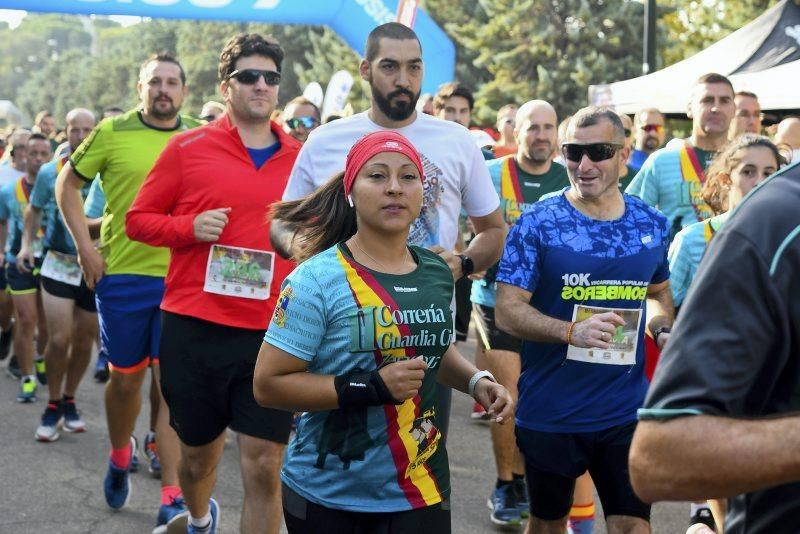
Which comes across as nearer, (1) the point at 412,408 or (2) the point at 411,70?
(1) the point at 412,408

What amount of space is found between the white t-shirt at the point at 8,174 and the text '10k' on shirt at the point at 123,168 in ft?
16.6

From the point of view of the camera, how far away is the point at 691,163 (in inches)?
260

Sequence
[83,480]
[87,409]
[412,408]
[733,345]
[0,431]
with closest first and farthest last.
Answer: [733,345] → [412,408] → [83,480] → [0,431] → [87,409]

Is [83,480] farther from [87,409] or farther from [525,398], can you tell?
[525,398]

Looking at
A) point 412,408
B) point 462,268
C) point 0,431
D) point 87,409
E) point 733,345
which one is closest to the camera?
point 733,345

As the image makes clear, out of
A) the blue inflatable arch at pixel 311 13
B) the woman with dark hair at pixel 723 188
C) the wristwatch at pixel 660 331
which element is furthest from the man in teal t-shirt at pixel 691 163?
the blue inflatable arch at pixel 311 13

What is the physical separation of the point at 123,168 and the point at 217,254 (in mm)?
1469

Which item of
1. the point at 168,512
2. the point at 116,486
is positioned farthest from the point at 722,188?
the point at 116,486

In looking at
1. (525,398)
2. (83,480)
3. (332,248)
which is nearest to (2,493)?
(83,480)

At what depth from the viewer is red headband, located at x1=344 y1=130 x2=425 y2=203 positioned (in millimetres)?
3514

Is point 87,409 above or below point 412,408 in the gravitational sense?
below

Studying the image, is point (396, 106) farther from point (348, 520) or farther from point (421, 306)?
point (348, 520)

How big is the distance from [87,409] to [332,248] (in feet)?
19.4

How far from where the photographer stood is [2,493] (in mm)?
6570
